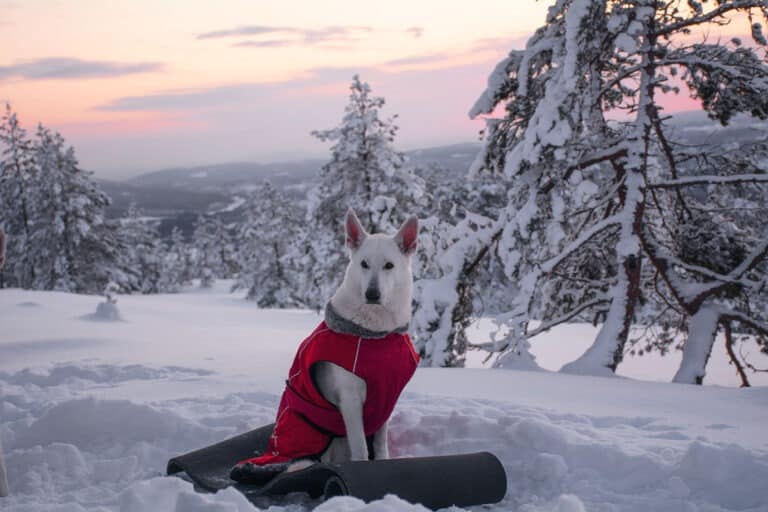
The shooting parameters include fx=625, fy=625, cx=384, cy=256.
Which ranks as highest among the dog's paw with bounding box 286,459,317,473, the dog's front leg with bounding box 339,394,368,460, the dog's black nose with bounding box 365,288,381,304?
the dog's black nose with bounding box 365,288,381,304

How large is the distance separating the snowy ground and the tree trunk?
182cm

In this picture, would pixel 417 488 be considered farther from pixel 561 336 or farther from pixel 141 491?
pixel 561 336

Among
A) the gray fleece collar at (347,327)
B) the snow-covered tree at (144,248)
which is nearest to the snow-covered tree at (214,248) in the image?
the snow-covered tree at (144,248)

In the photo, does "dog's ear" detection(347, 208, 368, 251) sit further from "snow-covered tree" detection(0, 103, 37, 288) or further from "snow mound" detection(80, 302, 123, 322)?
"snow-covered tree" detection(0, 103, 37, 288)

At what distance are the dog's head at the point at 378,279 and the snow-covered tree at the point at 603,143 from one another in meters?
4.88

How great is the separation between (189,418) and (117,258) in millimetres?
40463

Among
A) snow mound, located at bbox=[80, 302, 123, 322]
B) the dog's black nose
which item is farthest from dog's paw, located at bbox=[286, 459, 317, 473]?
snow mound, located at bbox=[80, 302, 123, 322]

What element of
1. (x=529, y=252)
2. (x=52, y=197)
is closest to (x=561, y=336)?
(x=529, y=252)

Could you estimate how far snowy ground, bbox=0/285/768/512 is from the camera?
4379 millimetres

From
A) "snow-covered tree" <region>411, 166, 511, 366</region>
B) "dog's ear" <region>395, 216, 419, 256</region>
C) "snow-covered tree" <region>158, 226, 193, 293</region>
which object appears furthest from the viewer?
"snow-covered tree" <region>158, 226, 193, 293</region>

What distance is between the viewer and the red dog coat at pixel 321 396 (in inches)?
189

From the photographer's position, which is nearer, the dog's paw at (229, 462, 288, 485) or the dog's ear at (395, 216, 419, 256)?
the dog's paw at (229, 462, 288, 485)

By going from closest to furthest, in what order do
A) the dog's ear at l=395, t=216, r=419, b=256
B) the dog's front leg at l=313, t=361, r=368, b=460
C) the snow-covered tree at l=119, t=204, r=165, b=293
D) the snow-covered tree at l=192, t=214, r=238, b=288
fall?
the dog's front leg at l=313, t=361, r=368, b=460 < the dog's ear at l=395, t=216, r=419, b=256 < the snow-covered tree at l=119, t=204, r=165, b=293 < the snow-covered tree at l=192, t=214, r=238, b=288

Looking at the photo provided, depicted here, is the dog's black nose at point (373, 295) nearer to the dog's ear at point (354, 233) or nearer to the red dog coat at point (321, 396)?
the red dog coat at point (321, 396)
